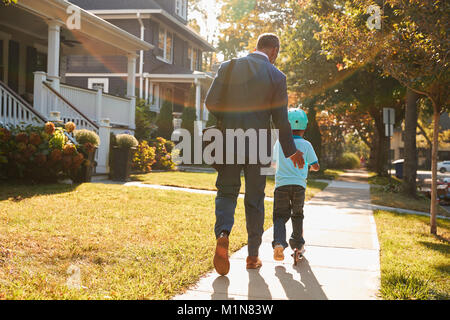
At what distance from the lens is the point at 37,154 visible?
352 inches

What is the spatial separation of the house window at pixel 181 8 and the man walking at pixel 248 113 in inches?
962

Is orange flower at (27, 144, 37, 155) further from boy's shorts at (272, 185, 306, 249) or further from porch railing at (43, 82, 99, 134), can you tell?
boy's shorts at (272, 185, 306, 249)

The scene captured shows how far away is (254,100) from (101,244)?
90.4 inches

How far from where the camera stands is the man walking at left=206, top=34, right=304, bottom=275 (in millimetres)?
3936

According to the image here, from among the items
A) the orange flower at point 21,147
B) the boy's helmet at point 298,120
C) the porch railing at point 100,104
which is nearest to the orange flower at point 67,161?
the orange flower at point 21,147

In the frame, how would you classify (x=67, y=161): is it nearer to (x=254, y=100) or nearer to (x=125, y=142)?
(x=125, y=142)

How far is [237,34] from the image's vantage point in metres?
32.0

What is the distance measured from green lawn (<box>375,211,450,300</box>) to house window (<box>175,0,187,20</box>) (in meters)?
22.1

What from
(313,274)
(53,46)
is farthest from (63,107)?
(313,274)

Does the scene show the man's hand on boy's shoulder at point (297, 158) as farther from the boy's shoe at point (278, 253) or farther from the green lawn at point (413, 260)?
the green lawn at point (413, 260)

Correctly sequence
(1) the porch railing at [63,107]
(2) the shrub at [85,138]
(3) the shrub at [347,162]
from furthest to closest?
(3) the shrub at [347,162] → (1) the porch railing at [63,107] → (2) the shrub at [85,138]

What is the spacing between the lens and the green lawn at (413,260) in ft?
12.0

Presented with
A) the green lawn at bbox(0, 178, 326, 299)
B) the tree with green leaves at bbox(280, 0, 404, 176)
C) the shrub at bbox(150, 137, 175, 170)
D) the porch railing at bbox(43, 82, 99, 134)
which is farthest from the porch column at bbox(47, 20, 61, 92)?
the tree with green leaves at bbox(280, 0, 404, 176)
